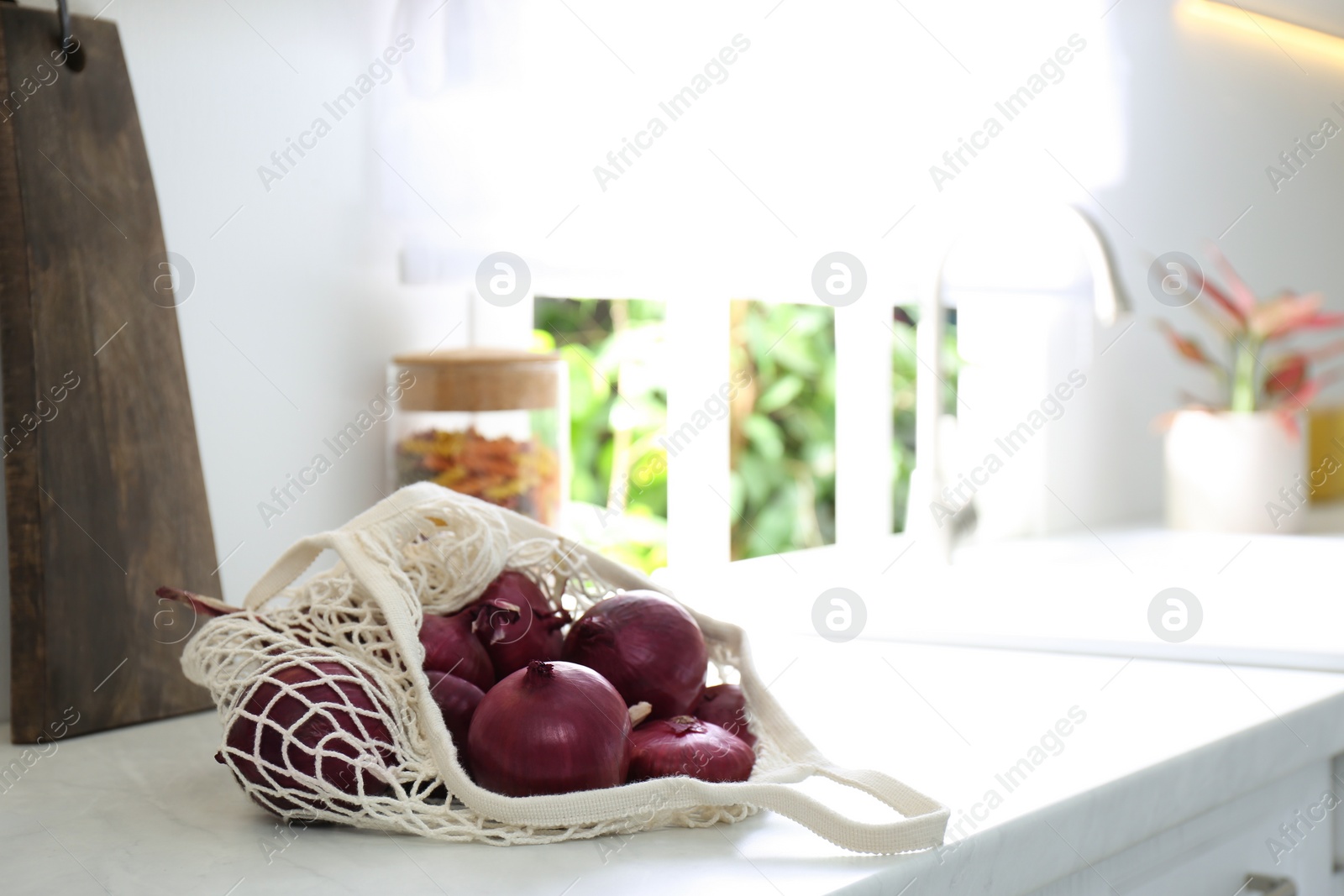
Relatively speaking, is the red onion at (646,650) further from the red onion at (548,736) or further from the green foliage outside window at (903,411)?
the green foliage outside window at (903,411)

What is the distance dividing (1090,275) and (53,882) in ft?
3.00

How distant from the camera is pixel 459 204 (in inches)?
49.2

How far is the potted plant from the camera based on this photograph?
1.02 meters

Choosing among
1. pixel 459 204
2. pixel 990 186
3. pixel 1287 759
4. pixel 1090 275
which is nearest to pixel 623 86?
pixel 459 204

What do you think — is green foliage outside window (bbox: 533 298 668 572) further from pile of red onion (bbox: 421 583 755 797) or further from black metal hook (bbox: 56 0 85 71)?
pile of red onion (bbox: 421 583 755 797)

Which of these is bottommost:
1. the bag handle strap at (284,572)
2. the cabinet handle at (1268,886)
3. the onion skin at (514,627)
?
the cabinet handle at (1268,886)

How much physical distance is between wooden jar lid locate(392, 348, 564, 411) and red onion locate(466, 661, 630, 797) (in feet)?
1.74

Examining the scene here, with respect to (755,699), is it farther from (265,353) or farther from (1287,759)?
(265,353)

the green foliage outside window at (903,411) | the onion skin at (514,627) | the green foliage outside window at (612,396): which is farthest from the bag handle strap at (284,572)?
the green foliage outside window at (612,396)

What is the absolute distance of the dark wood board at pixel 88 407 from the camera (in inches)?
34.0

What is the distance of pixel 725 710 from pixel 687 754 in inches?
3.8

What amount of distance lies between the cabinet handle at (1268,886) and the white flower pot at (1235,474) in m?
0.29

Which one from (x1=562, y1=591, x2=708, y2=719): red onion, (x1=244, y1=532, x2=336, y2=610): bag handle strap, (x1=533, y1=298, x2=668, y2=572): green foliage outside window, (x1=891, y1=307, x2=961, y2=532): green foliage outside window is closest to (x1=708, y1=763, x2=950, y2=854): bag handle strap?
(x1=562, y1=591, x2=708, y2=719): red onion

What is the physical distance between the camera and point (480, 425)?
1177mm
